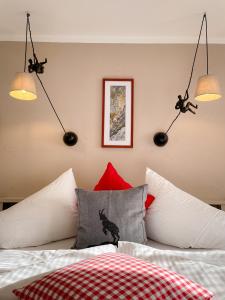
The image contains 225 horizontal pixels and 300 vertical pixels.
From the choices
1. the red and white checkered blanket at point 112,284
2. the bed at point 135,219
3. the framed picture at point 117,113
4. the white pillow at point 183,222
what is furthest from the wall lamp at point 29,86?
the red and white checkered blanket at point 112,284

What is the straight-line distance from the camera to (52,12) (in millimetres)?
2244

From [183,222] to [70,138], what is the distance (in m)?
1.17

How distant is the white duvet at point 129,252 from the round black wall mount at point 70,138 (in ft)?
3.91

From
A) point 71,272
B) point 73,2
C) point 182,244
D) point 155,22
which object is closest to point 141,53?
point 155,22

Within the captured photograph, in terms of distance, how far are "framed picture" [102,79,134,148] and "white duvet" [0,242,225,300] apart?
1.26 meters

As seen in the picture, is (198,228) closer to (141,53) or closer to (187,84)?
(187,84)

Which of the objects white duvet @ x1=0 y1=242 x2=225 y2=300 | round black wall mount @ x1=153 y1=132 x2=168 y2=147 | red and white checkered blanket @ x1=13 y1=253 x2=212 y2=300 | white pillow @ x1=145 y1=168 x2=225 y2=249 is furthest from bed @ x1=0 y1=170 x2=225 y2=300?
red and white checkered blanket @ x1=13 y1=253 x2=212 y2=300

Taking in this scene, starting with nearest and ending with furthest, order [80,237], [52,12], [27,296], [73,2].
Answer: [27,296] → [80,237] → [73,2] → [52,12]

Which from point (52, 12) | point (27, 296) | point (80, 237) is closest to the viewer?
point (27, 296)

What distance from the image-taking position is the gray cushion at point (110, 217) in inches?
68.1

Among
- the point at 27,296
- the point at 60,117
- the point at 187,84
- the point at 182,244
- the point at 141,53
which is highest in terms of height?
the point at 141,53

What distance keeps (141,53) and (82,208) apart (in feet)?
4.96

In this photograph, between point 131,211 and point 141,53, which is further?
point 141,53

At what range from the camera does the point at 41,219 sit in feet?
6.27
